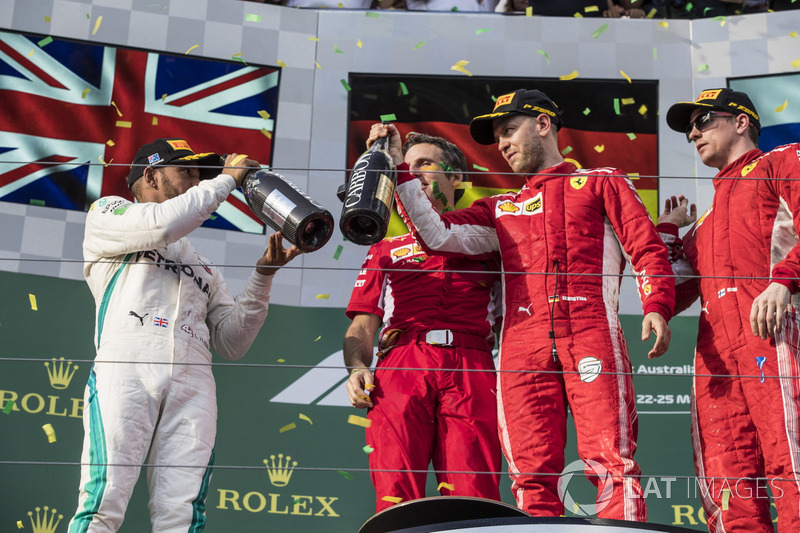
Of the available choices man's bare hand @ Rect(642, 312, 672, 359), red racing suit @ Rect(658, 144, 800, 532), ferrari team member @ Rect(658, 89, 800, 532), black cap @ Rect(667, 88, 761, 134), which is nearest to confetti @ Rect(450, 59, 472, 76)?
black cap @ Rect(667, 88, 761, 134)

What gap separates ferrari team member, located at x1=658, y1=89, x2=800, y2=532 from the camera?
7.17 ft

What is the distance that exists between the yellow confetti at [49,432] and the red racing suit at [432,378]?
1.27 meters

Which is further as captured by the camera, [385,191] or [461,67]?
[461,67]

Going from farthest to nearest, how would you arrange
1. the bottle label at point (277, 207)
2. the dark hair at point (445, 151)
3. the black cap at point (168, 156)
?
1. the dark hair at point (445, 151)
2. the black cap at point (168, 156)
3. the bottle label at point (277, 207)

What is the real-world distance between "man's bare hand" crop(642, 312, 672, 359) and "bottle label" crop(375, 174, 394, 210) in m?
0.63

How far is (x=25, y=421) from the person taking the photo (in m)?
3.35

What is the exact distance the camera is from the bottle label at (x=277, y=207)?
2236 mm

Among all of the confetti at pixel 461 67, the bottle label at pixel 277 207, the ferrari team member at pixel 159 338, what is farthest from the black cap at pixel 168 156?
the confetti at pixel 461 67

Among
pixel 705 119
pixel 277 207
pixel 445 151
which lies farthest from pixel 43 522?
pixel 705 119

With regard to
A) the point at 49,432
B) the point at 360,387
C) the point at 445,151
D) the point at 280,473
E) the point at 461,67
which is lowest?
the point at 280,473

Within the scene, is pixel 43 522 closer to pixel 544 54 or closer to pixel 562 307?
pixel 562 307

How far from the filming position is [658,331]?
7.19 feet

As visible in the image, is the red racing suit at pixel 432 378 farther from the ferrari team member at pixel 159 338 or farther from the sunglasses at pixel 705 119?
the sunglasses at pixel 705 119

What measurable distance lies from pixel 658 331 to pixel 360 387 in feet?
2.52
